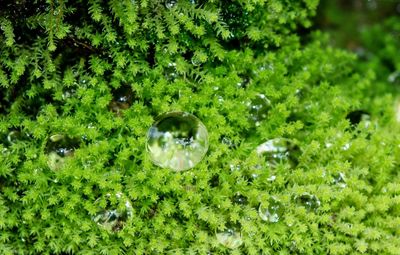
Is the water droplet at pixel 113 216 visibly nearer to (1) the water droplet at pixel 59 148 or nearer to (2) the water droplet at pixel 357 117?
(1) the water droplet at pixel 59 148

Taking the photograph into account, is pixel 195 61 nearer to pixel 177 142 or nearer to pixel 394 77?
pixel 177 142

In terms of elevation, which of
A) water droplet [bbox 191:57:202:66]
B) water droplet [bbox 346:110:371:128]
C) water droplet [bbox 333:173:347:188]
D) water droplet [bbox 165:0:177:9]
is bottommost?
water droplet [bbox 333:173:347:188]

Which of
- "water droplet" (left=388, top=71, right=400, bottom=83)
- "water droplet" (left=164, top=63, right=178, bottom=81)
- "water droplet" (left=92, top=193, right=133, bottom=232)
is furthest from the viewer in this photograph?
"water droplet" (left=388, top=71, right=400, bottom=83)

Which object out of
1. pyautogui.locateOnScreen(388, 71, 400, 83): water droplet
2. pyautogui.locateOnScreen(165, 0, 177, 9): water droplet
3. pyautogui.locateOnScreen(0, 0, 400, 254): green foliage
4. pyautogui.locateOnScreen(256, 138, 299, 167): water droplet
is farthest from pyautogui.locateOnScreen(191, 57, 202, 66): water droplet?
pyautogui.locateOnScreen(388, 71, 400, 83): water droplet

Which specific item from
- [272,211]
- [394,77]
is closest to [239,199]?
[272,211]

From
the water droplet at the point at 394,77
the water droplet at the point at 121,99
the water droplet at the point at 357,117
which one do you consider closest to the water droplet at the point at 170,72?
the water droplet at the point at 121,99

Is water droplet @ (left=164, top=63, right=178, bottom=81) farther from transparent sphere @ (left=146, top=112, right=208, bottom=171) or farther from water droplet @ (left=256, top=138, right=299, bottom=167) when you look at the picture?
water droplet @ (left=256, top=138, right=299, bottom=167)
